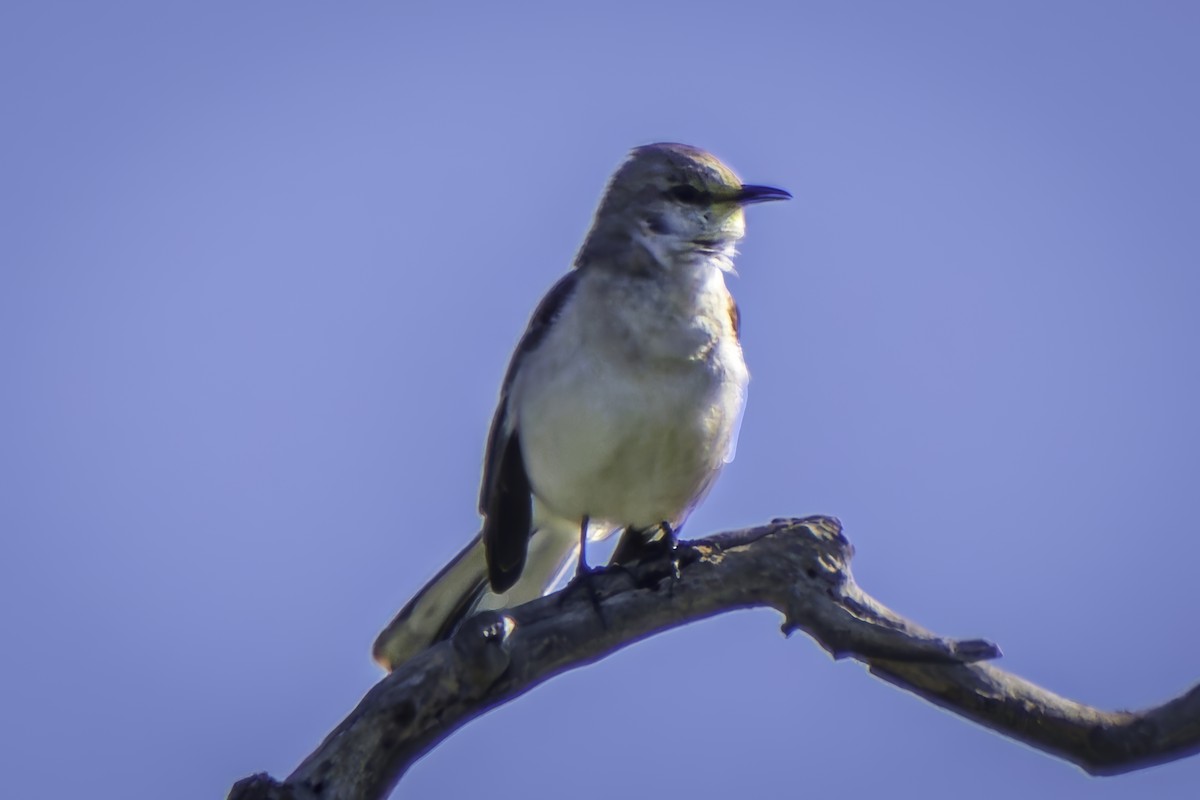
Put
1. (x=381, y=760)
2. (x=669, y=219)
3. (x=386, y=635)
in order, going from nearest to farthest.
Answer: (x=381, y=760) → (x=386, y=635) → (x=669, y=219)

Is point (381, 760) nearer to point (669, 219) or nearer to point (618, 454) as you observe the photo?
point (618, 454)

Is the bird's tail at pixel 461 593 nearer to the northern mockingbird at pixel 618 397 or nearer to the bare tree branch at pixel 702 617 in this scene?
the northern mockingbird at pixel 618 397

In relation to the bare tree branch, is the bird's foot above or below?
above

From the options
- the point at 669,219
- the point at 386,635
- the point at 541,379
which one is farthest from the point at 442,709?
the point at 669,219

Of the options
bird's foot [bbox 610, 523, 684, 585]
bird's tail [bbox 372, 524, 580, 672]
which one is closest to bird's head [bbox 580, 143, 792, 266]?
bird's foot [bbox 610, 523, 684, 585]

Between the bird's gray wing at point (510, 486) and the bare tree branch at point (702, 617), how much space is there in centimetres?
104

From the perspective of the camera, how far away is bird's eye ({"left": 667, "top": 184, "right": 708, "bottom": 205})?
760 centimetres

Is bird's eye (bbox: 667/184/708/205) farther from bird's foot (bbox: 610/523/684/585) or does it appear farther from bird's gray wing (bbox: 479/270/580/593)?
bird's foot (bbox: 610/523/684/585)

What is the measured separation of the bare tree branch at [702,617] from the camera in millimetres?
5484

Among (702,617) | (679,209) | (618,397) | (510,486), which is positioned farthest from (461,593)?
(679,209)

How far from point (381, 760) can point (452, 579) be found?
2.00 metres

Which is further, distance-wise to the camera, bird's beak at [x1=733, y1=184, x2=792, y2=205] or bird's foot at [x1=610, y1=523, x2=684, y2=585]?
bird's beak at [x1=733, y1=184, x2=792, y2=205]

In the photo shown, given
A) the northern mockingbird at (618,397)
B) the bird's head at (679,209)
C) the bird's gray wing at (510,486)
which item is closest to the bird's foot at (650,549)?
the northern mockingbird at (618,397)

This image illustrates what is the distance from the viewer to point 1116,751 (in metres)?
5.65
